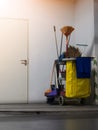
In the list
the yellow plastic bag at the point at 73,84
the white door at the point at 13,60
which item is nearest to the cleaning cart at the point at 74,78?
the yellow plastic bag at the point at 73,84

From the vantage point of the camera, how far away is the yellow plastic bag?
714 cm

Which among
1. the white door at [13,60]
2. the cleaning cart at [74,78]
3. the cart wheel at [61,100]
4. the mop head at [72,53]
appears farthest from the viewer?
the white door at [13,60]

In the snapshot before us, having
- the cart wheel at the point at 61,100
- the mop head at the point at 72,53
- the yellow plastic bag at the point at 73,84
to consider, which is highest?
the mop head at the point at 72,53

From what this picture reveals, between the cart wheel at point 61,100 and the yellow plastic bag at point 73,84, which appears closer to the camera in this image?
the yellow plastic bag at point 73,84

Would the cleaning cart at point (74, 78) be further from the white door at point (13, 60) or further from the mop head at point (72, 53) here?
the white door at point (13, 60)

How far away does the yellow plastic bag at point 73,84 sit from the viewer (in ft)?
23.4

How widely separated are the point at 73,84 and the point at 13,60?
1923 millimetres

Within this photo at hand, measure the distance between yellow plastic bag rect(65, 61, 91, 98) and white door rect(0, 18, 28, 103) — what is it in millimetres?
1540

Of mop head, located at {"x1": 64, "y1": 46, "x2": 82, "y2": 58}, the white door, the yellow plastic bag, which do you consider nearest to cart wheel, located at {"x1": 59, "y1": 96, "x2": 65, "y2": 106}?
the yellow plastic bag

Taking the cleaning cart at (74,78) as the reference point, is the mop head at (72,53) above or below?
above

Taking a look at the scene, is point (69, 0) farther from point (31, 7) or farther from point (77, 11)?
point (31, 7)

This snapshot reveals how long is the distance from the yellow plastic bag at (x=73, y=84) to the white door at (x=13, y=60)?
5.05ft

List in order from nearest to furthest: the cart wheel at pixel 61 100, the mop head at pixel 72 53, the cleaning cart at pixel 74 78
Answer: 1. the cleaning cart at pixel 74 78
2. the cart wheel at pixel 61 100
3. the mop head at pixel 72 53

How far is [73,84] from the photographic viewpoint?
7.16m
